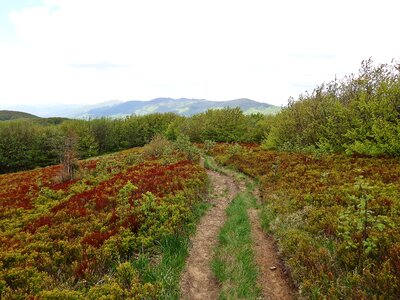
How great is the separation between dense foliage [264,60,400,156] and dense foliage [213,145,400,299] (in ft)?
5.78

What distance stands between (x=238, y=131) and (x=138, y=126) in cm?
3570

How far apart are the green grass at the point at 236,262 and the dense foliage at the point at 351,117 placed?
11.1m

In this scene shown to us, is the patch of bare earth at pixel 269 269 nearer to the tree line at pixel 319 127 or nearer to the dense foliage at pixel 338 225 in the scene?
the dense foliage at pixel 338 225

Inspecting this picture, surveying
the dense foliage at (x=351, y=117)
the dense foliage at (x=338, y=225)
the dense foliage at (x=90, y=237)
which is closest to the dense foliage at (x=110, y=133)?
the dense foliage at (x=90, y=237)

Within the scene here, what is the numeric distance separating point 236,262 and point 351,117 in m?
16.6

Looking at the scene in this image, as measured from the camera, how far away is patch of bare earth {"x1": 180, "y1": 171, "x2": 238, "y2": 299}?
6703 millimetres

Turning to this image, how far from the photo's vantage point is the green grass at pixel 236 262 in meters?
6.52

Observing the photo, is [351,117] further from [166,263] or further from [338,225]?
[166,263]

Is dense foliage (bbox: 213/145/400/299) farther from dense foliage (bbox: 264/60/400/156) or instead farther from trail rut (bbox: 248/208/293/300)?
dense foliage (bbox: 264/60/400/156)

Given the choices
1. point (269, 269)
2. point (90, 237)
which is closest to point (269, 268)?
point (269, 269)

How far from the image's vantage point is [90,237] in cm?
843

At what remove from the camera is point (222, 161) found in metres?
25.0

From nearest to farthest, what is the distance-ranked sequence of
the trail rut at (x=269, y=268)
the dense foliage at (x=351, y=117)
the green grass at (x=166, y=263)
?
the green grass at (x=166, y=263)
the trail rut at (x=269, y=268)
the dense foliage at (x=351, y=117)

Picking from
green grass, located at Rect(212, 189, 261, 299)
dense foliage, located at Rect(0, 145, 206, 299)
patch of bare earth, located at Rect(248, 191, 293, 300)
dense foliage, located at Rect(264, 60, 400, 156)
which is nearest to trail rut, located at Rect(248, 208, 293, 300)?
patch of bare earth, located at Rect(248, 191, 293, 300)
